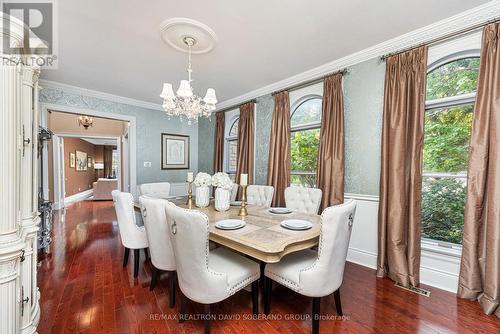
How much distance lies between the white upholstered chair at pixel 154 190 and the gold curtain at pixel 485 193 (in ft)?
12.1

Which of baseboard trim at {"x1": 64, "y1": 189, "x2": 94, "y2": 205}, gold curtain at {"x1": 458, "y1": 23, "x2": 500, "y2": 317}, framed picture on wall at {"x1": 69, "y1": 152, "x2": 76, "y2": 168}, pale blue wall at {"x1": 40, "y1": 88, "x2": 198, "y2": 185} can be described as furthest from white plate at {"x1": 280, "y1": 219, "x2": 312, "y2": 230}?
framed picture on wall at {"x1": 69, "y1": 152, "x2": 76, "y2": 168}

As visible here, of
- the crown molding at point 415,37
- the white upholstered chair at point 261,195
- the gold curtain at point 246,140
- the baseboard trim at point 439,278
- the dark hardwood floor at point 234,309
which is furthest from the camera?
the gold curtain at point 246,140

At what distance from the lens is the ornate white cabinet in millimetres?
1098

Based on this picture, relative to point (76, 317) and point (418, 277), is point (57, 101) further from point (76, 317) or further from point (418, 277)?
point (418, 277)

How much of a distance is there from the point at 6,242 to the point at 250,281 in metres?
1.47

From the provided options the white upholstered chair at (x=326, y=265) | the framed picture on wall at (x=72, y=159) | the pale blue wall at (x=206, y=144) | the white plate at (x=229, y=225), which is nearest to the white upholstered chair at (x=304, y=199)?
the white upholstered chair at (x=326, y=265)

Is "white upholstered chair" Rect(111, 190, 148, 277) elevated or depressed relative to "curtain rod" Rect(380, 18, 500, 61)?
depressed

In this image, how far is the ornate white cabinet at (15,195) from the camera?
1098mm

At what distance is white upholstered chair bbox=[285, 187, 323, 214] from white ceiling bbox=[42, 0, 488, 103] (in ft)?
5.78

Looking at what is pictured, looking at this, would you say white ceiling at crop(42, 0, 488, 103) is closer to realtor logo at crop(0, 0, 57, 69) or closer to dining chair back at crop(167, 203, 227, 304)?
realtor logo at crop(0, 0, 57, 69)

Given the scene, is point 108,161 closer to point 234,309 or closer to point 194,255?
point 234,309

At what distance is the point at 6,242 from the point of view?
110 cm

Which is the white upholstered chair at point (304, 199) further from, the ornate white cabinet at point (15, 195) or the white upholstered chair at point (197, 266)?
the ornate white cabinet at point (15, 195)

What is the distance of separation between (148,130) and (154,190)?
2.15 meters
